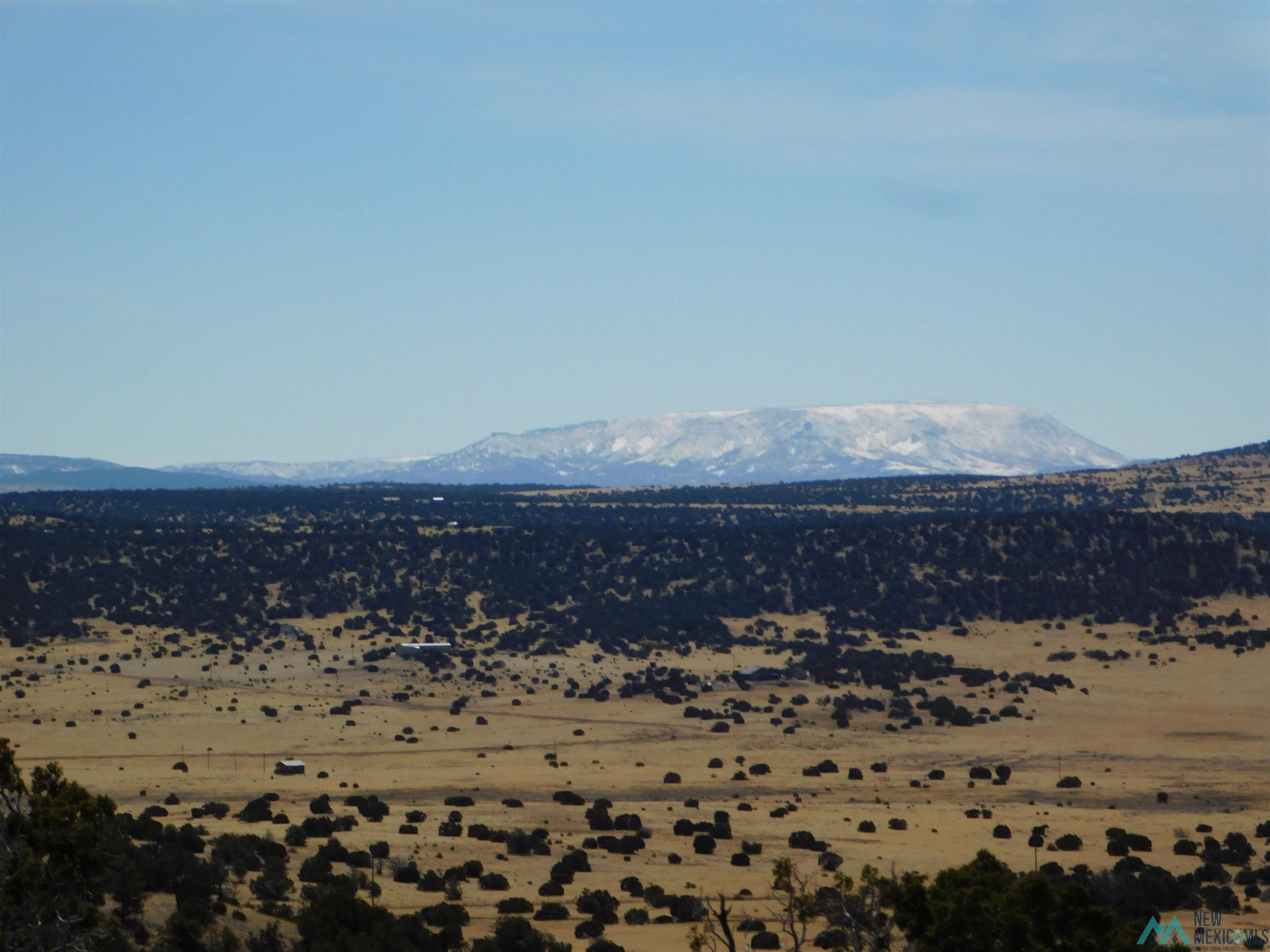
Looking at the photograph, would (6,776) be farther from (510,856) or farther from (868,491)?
(868,491)

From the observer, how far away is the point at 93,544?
105 meters

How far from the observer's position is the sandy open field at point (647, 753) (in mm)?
36719

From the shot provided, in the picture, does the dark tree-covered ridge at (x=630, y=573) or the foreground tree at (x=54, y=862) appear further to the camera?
the dark tree-covered ridge at (x=630, y=573)

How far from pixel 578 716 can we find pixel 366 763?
15681mm

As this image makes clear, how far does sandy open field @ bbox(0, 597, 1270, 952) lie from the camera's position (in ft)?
120

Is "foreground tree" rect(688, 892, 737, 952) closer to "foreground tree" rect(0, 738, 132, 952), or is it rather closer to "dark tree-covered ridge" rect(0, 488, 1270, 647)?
"foreground tree" rect(0, 738, 132, 952)

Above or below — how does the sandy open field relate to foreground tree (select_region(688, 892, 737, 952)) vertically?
below

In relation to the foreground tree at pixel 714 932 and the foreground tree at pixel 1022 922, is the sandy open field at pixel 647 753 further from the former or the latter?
the foreground tree at pixel 1022 922

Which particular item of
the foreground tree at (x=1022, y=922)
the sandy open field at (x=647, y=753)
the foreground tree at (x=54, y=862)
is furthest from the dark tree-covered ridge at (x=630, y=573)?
the foreground tree at (x=1022, y=922)

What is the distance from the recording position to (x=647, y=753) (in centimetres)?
5638

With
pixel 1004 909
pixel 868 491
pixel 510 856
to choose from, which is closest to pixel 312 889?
pixel 510 856

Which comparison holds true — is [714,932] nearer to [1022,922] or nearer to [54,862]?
[1022,922]

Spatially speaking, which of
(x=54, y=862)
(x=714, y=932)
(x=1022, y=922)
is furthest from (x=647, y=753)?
(x=1022, y=922)

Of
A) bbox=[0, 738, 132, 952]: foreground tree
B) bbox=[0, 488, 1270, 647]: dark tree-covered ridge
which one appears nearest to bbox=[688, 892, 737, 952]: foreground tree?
bbox=[0, 738, 132, 952]: foreground tree
